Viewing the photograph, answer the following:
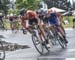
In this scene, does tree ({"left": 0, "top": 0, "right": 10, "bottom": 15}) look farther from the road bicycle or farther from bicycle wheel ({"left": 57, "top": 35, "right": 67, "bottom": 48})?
the road bicycle

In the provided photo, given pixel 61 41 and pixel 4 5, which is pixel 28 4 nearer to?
pixel 4 5

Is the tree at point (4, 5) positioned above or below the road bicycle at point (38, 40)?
below

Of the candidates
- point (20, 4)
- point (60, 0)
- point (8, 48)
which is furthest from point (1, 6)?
point (8, 48)

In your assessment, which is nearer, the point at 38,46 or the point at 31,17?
the point at 31,17

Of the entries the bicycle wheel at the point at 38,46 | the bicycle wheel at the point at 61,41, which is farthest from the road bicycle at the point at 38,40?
the bicycle wheel at the point at 61,41

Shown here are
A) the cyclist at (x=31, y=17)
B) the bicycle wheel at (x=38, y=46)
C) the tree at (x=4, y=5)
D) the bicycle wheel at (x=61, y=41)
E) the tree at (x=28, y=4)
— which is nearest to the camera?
the cyclist at (x=31, y=17)

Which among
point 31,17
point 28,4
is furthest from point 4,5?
point 31,17

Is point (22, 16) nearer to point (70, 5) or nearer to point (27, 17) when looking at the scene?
point (27, 17)

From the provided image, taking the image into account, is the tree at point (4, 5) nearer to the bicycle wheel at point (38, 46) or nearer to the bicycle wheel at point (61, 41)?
the bicycle wheel at point (61, 41)

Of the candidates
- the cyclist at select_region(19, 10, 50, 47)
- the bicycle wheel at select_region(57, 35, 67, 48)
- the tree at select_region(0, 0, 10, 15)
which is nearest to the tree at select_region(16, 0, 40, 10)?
the tree at select_region(0, 0, 10, 15)

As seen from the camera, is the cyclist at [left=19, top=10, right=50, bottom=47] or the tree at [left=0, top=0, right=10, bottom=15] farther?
the tree at [left=0, top=0, right=10, bottom=15]

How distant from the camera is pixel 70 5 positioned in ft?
447

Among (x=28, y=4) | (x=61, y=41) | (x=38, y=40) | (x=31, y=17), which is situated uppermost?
(x=31, y=17)

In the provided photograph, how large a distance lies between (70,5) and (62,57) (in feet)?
401
